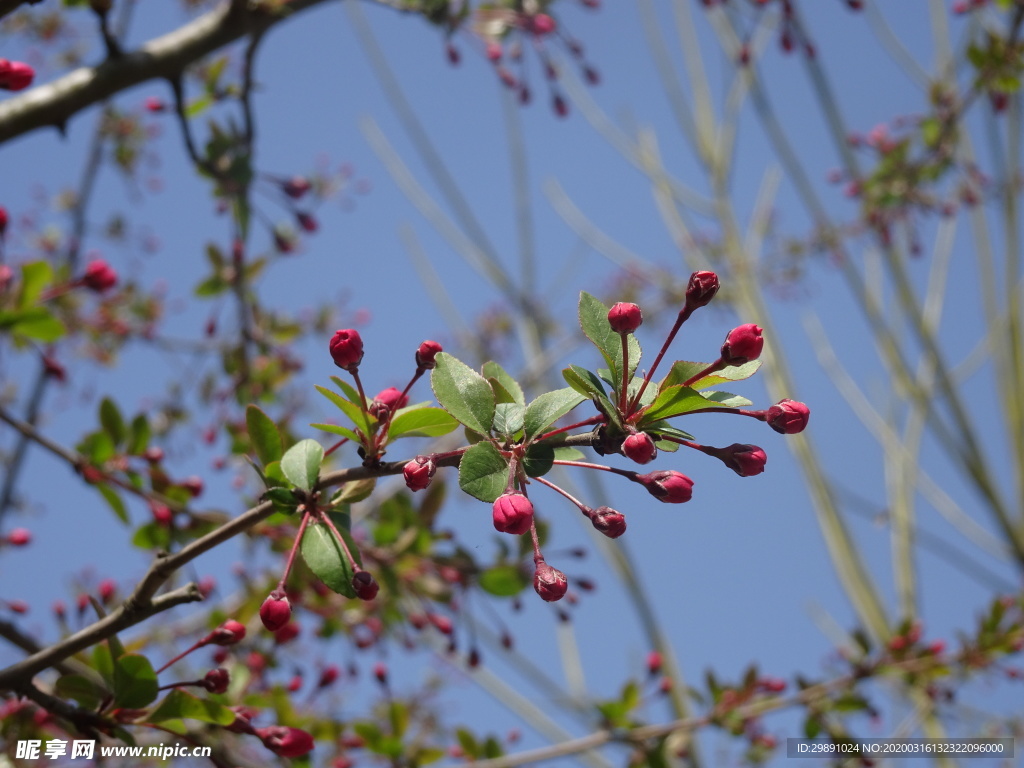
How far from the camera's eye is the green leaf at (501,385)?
89cm

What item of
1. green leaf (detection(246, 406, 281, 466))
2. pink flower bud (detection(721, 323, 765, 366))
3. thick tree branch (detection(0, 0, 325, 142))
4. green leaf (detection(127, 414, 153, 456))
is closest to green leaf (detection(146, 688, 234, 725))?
green leaf (detection(246, 406, 281, 466))

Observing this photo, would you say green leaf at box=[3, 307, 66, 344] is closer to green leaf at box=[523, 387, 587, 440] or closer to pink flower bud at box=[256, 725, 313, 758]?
pink flower bud at box=[256, 725, 313, 758]

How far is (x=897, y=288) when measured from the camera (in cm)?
395

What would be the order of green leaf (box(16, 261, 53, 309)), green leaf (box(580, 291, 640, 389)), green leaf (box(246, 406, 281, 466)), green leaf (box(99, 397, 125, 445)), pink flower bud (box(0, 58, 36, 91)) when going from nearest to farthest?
green leaf (box(580, 291, 640, 389))
green leaf (box(246, 406, 281, 466))
pink flower bud (box(0, 58, 36, 91))
green leaf (box(16, 261, 53, 309))
green leaf (box(99, 397, 125, 445))

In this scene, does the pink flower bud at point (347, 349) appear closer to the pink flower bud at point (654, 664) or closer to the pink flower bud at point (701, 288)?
the pink flower bud at point (701, 288)

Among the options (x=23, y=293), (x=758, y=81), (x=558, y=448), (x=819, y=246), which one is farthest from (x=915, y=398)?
(x=23, y=293)

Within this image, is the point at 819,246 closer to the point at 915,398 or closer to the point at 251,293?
the point at 915,398

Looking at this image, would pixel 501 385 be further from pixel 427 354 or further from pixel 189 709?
pixel 189 709

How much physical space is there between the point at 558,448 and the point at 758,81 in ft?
15.1

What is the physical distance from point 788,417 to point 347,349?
0.51m

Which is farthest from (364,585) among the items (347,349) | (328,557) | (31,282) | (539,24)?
(539,24)

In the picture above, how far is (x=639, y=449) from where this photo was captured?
74 cm

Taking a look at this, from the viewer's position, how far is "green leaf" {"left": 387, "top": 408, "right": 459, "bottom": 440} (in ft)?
2.89

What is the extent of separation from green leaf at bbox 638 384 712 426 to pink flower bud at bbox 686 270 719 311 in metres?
0.13
